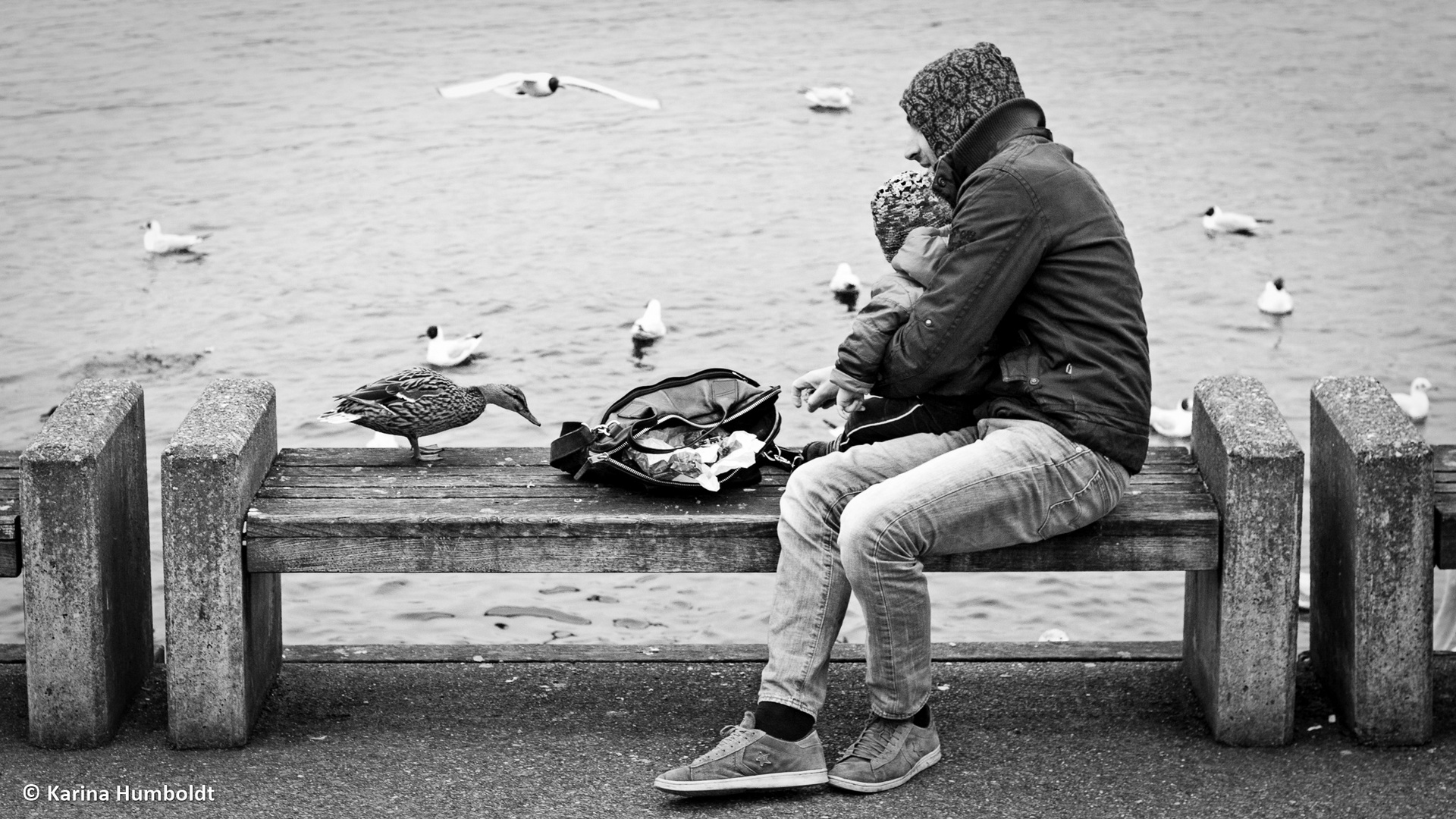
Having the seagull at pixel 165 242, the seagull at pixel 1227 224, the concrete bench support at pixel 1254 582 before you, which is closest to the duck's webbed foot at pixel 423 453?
the concrete bench support at pixel 1254 582

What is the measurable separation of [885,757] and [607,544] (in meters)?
0.84

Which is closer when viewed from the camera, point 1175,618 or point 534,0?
point 1175,618

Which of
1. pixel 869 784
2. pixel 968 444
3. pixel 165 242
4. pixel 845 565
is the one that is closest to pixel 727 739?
pixel 869 784

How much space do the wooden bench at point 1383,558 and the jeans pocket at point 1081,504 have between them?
2.11ft

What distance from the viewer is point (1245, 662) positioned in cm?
428

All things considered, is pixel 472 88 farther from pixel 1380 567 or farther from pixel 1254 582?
pixel 1380 567

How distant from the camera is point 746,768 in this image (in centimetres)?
401

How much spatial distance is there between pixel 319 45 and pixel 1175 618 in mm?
17155

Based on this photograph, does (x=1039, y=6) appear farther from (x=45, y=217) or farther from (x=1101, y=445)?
(x=1101, y=445)

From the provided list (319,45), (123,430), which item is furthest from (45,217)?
(123,430)

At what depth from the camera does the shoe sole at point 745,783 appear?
13.1 ft

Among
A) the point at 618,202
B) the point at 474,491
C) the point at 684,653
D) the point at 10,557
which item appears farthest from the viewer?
the point at 618,202

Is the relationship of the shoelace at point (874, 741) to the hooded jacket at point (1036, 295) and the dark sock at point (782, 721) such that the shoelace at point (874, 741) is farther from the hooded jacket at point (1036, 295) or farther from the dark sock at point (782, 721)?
the hooded jacket at point (1036, 295)

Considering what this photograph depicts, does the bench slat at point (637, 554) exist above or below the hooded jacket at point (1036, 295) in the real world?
below
